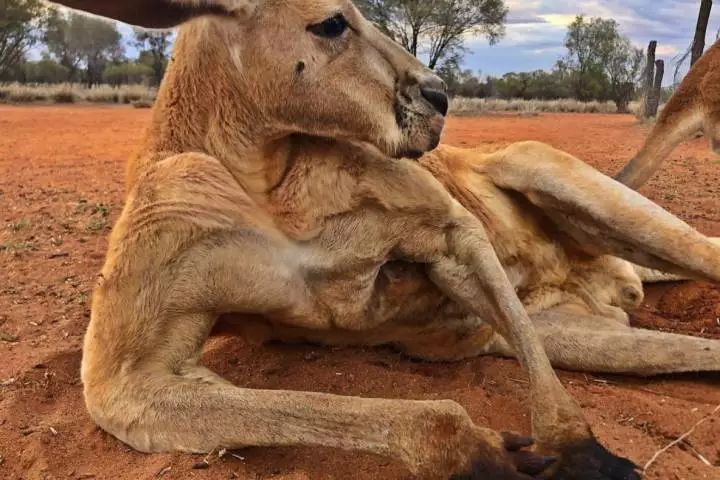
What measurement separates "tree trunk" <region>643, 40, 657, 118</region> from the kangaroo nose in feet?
66.0

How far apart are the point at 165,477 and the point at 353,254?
1.26m

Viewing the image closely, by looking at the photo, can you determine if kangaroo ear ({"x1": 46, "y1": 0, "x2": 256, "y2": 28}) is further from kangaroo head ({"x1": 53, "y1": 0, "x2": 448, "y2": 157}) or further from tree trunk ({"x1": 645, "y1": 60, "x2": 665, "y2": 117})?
tree trunk ({"x1": 645, "y1": 60, "x2": 665, "y2": 117})

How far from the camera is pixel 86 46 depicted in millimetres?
45625

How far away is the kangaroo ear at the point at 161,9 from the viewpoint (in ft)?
9.56

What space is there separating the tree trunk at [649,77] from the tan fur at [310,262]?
19119mm

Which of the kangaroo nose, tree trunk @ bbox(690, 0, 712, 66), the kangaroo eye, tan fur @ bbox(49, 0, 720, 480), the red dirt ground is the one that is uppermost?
tree trunk @ bbox(690, 0, 712, 66)

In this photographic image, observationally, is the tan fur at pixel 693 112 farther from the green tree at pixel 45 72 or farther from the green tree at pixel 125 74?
the green tree at pixel 125 74

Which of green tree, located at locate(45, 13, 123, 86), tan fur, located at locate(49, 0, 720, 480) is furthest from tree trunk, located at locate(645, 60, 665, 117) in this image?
green tree, located at locate(45, 13, 123, 86)

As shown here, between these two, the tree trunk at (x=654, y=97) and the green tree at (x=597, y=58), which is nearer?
the tree trunk at (x=654, y=97)

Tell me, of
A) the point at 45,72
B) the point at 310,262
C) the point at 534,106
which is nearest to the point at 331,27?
the point at 310,262

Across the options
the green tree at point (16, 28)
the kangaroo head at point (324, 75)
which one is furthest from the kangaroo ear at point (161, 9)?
the green tree at point (16, 28)

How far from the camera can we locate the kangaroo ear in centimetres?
291

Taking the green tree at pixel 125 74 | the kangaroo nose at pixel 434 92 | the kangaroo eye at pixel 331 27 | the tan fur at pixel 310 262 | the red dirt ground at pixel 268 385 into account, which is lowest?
the red dirt ground at pixel 268 385

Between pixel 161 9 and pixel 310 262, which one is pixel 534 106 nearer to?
pixel 310 262
